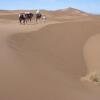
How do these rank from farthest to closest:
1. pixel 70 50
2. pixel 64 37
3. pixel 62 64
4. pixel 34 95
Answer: pixel 64 37 < pixel 70 50 < pixel 62 64 < pixel 34 95

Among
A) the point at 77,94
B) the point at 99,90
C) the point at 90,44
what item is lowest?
the point at 90,44

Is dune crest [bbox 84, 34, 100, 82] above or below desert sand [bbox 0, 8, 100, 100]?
below

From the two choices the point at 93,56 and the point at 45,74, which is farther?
the point at 93,56

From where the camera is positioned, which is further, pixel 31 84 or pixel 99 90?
pixel 99 90

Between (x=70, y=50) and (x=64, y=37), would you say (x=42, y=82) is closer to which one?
(x=70, y=50)

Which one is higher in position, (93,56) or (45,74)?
(45,74)

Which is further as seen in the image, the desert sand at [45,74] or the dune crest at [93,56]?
the dune crest at [93,56]

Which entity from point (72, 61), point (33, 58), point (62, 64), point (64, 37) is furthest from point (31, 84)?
point (64, 37)

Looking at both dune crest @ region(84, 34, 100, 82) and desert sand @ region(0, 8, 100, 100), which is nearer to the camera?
desert sand @ region(0, 8, 100, 100)

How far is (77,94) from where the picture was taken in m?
9.49

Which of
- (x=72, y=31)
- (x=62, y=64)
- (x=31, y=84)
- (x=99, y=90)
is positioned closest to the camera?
(x=31, y=84)

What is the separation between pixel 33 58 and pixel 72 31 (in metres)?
14.6

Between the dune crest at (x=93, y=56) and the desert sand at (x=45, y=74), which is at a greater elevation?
the desert sand at (x=45, y=74)

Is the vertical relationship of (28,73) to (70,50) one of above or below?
above
